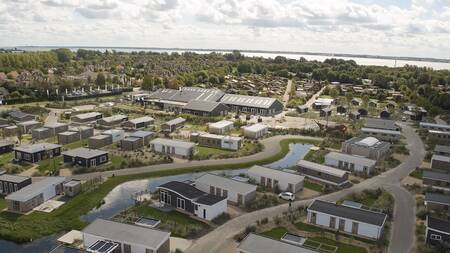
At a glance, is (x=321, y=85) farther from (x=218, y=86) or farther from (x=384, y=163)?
(x=384, y=163)

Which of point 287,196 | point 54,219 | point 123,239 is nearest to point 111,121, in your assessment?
point 54,219

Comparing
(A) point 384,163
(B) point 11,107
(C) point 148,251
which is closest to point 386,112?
(A) point 384,163

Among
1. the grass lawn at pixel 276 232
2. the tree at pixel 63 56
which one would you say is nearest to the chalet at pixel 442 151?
the grass lawn at pixel 276 232

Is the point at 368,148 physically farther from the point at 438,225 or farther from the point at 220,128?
the point at 220,128

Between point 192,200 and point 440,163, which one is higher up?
point 440,163

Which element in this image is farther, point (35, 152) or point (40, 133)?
point (40, 133)
